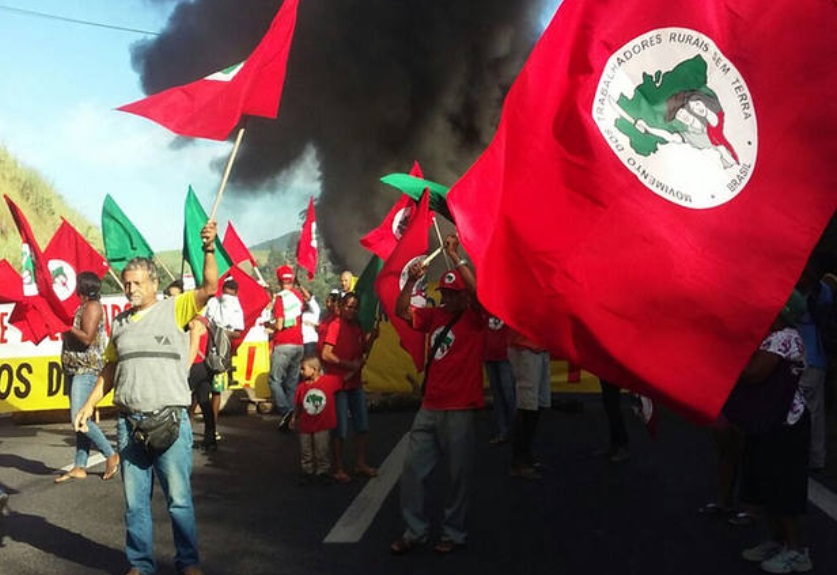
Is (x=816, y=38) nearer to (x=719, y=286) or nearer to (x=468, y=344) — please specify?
(x=719, y=286)

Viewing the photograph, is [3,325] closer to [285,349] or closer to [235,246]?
[235,246]

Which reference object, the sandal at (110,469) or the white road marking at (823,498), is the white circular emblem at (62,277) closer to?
the sandal at (110,469)

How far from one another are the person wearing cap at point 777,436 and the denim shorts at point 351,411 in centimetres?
329

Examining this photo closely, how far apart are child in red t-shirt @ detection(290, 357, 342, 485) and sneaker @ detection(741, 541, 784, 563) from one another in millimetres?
3116

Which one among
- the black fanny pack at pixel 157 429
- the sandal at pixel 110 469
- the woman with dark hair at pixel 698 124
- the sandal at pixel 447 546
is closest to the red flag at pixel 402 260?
the sandal at pixel 447 546

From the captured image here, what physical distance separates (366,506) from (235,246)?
682 cm

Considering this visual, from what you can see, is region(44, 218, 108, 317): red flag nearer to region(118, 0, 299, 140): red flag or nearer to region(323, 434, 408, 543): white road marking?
region(323, 434, 408, 543): white road marking

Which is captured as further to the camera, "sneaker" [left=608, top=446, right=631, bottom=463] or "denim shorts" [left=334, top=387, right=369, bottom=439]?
"sneaker" [left=608, top=446, right=631, bottom=463]

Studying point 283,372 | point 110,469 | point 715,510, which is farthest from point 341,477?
point 283,372

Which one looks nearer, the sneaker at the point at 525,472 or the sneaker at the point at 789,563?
the sneaker at the point at 789,563

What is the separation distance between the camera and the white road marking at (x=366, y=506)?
5906 millimetres

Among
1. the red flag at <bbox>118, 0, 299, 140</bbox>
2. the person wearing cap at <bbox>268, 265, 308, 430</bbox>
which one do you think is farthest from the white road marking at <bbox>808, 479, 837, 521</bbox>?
the person wearing cap at <bbox>268, 265, 308, 430</bbox>

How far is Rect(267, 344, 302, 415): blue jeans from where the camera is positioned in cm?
1078

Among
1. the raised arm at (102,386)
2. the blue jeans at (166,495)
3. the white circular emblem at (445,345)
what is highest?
the white circular emblem at (445,345)
